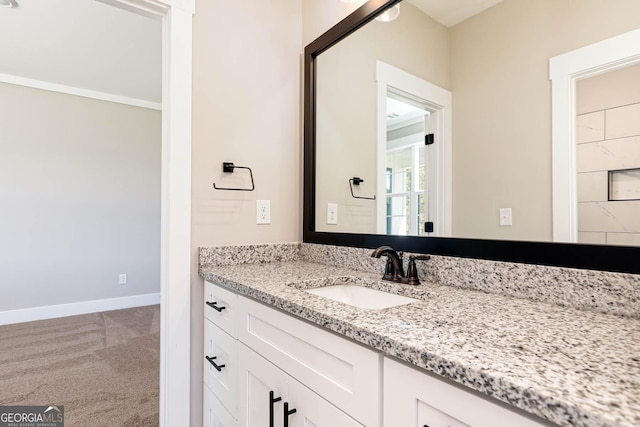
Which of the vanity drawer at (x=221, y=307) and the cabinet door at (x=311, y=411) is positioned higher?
the vanity drawer at (x=221, y=307)

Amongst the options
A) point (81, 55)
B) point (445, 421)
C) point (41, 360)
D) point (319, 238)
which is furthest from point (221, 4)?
point (41, 360)

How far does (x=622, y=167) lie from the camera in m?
0.78

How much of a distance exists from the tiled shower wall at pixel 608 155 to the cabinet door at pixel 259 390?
905 mm

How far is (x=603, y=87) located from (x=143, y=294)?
4731 millimetres

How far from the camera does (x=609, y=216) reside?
80cm

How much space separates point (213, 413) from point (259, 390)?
0.51 m

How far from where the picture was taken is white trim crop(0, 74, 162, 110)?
3.42 metres

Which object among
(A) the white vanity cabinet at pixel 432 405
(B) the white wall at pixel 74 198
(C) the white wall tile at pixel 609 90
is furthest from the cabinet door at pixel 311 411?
(B) the white wall at pixel 74 198

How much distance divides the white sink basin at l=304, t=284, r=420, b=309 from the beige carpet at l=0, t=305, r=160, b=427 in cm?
133

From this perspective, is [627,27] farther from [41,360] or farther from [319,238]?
[41,360]

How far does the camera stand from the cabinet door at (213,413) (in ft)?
4.00

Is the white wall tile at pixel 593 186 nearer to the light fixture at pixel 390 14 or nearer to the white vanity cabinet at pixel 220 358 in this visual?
the light fixture at pixel 390 14

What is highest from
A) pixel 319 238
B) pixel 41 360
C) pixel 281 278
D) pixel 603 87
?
pixel 603 87

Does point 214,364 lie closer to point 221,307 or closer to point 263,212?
point 221,307
